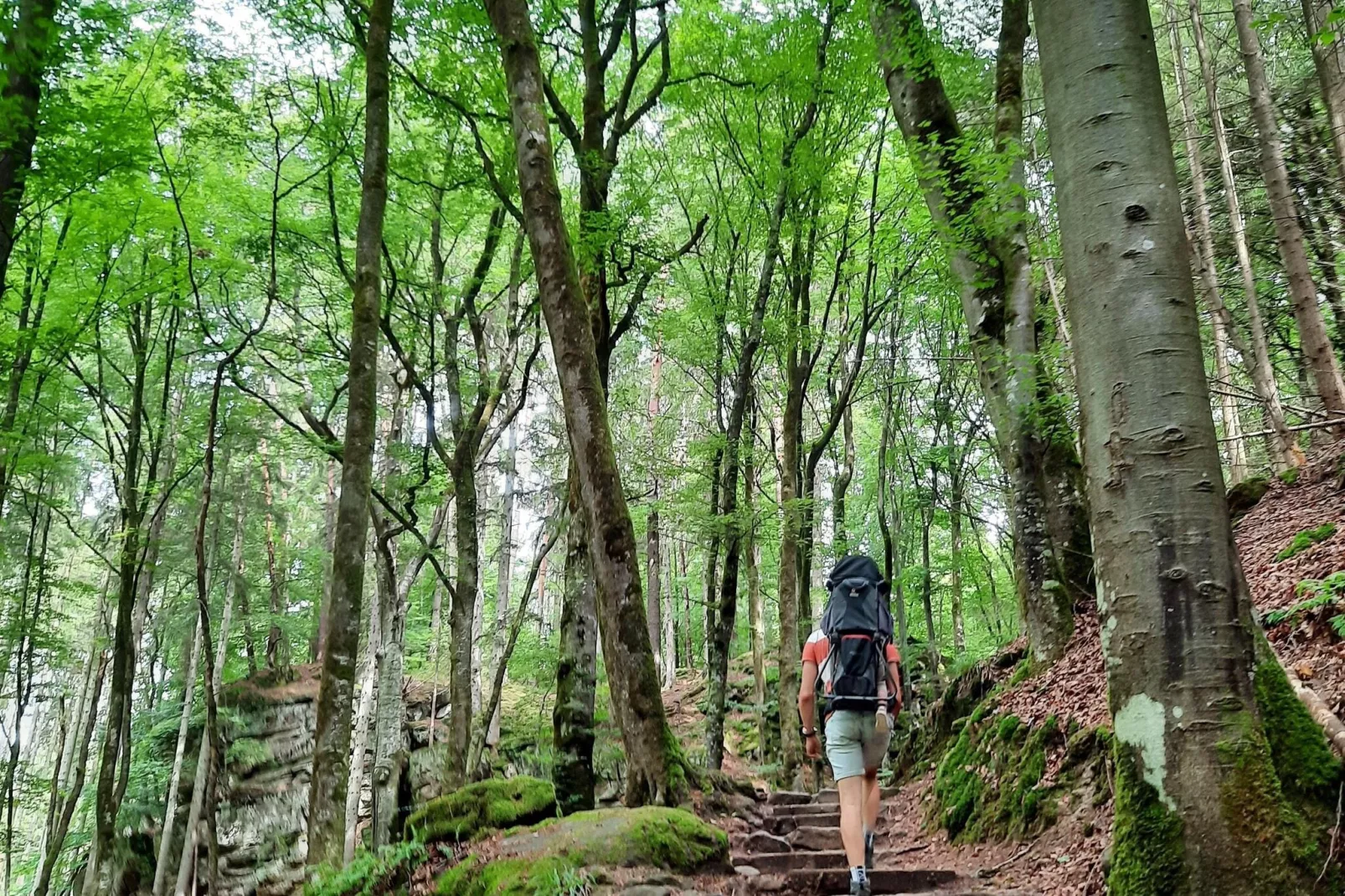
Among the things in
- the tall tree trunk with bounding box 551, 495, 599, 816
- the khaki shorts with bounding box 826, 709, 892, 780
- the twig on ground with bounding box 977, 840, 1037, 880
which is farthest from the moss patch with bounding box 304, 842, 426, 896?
the twig on ground with bounding box 977, 840, 1037, 880

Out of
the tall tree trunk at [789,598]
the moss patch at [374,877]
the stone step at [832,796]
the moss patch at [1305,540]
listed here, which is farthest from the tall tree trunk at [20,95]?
the moss patch at [1305,540]

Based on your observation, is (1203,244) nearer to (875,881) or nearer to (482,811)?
(875,881)

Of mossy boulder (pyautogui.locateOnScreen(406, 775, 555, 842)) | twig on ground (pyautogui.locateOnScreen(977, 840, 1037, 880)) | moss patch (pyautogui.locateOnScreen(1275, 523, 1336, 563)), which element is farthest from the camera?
moss patch (pyautogui.locateOnScreen(1275, 523, 1336, 563))

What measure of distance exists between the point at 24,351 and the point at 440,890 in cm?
1091

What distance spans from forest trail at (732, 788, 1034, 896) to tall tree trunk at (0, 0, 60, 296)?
6.63m

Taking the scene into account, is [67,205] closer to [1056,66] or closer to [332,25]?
[332,25]

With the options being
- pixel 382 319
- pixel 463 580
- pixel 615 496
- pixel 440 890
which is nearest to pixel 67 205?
pixel 382 319

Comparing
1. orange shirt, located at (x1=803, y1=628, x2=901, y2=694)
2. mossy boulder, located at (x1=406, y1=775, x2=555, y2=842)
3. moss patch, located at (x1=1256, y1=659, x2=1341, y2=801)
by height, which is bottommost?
mossy boulder, located at (x1=406, y1=775, x2=555, y2=842)

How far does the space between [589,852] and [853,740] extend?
1.64 metres

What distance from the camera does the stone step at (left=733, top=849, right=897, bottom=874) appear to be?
5645 millimetres

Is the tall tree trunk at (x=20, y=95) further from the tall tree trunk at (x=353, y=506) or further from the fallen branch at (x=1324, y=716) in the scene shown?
the fallen branch at (x=1324, y=716)

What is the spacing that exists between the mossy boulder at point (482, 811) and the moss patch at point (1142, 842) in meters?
4.54

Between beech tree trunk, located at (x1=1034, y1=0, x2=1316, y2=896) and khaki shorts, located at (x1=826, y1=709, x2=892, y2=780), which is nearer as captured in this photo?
beech tree trunk, located at (x1=1034, y1=0, x2=1316, y2=896)

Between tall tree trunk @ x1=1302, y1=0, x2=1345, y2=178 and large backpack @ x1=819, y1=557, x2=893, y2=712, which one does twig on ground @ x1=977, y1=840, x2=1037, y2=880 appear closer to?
large backpack @ x1=819, y1=557, x2=893, y2=712
